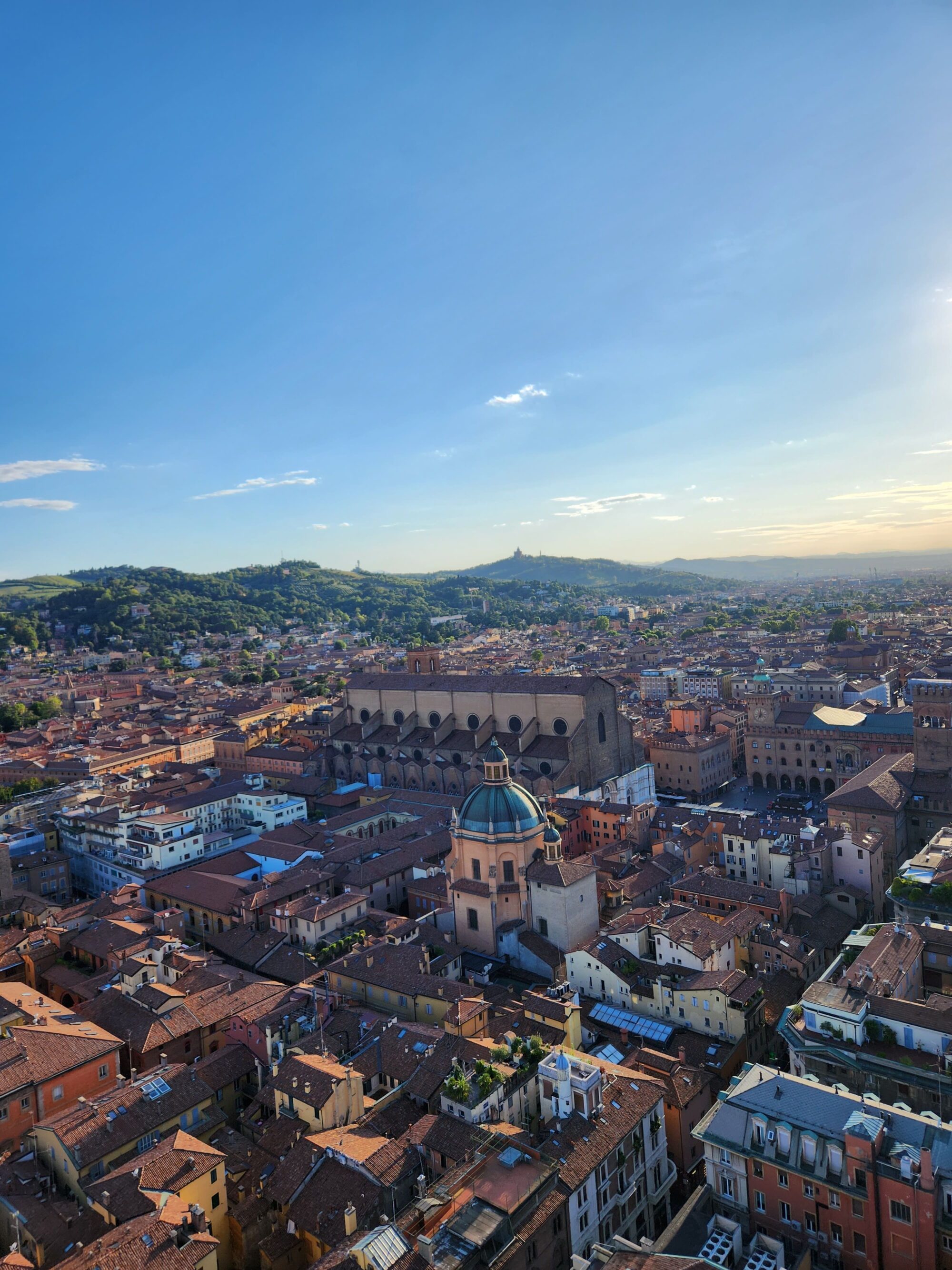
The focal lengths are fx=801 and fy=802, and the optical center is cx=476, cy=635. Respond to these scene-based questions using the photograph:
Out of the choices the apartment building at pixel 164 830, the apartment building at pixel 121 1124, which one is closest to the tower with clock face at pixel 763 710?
the apartment building at pixel 164 830

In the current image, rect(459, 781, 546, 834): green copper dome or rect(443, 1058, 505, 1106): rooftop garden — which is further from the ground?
rect(459, 781, 546, 834): green copper dome

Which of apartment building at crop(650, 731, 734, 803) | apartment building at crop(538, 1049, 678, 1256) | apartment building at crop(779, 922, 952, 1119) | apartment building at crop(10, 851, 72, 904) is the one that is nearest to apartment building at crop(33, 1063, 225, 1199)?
apartment building at crop(538, 1049, 678, 1256)

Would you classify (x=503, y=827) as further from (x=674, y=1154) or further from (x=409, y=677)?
(x=409, y=677)

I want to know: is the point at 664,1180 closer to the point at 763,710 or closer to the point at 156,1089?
the point at 156,1089

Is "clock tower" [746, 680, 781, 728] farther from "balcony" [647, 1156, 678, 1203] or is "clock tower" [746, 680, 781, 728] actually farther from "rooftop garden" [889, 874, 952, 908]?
"balcony" [647, 1156, 678, 1203]

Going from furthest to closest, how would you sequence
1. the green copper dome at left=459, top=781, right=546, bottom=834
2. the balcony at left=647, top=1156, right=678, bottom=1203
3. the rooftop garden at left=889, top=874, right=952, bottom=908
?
the green copper dome at left=459, top=781, right=546, bottom=834 → the rooftop garden at left=889, top=874, right=952, bottom=908 → the balcony at left=647, top=1156, right=678, bottom=1203

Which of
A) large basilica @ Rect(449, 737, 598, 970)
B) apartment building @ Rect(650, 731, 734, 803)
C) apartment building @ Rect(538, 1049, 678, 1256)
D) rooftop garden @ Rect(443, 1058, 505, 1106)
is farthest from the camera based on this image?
apartment building @ Rect(650, 731, 734, 803)

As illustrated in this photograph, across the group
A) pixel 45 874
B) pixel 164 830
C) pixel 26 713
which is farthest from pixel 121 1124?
pixel 26 713
